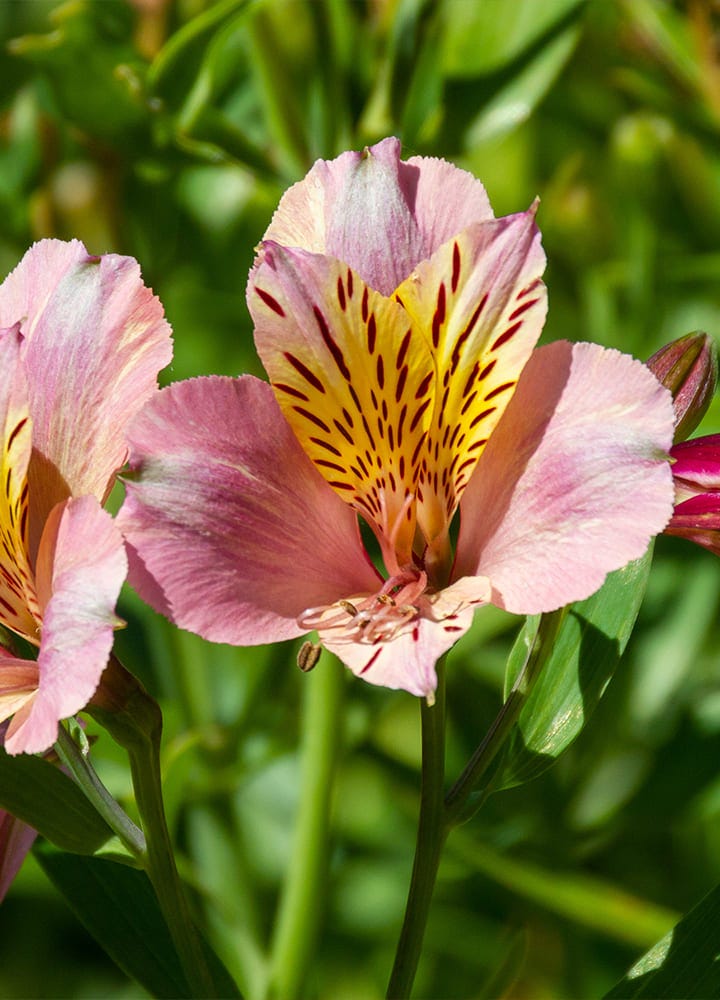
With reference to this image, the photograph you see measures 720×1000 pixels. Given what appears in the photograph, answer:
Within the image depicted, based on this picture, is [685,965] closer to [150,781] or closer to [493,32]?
[150,781]

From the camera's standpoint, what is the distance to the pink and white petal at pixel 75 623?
488 mm

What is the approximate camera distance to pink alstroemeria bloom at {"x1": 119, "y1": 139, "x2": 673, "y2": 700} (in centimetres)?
54

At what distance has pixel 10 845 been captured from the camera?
0.68m

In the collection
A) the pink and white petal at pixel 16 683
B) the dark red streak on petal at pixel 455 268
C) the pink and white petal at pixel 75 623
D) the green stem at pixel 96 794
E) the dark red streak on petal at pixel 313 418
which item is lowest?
the green stem at pixel 96 794

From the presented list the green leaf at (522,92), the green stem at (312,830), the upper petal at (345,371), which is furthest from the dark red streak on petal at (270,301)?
the green leaf at (522,92)

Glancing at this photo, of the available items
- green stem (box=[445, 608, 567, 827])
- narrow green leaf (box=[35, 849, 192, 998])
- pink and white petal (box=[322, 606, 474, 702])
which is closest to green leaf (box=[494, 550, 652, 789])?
green stem (box=[445, 608, 567, 827])

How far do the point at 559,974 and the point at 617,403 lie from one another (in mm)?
1034

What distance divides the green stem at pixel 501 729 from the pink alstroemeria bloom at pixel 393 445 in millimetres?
54

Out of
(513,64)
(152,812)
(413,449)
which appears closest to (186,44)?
(513,64)

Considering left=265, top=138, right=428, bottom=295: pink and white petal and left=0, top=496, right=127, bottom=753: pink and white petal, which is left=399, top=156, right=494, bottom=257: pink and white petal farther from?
left=0, top=496, right=127, bottom=753: pink and white petal

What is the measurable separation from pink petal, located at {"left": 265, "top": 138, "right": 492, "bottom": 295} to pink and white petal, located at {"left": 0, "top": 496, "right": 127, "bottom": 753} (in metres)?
0.18

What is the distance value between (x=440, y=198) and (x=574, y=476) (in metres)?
0.16

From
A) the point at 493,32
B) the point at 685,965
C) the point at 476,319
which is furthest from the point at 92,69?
the point at 685,965

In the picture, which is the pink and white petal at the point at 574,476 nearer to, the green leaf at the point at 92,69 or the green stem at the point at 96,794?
the green stem at the point at 96,794
